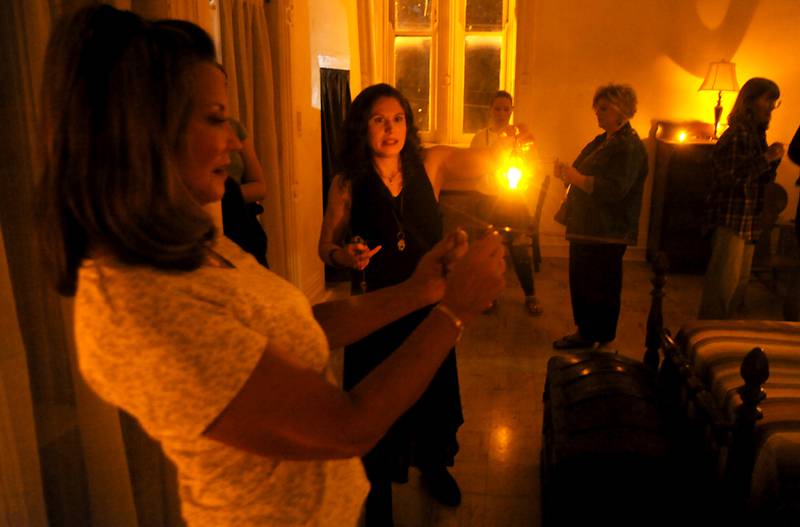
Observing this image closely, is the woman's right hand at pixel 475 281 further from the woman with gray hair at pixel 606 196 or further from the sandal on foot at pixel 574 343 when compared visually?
the sandal on foot at pixel 574 343

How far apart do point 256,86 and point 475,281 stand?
8.61ft

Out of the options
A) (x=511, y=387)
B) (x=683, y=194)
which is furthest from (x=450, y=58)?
(x=511, y=387)

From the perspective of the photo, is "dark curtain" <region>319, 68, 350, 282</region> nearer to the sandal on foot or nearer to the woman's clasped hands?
the sandal on foot

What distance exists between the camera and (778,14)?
556cm

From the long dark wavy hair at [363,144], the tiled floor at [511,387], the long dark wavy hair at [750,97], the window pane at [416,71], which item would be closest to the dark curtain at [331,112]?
the tiled floor at [511,387]

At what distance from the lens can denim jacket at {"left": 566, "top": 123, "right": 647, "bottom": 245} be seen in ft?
10.8

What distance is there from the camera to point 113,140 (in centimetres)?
76

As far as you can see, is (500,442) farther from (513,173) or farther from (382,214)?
(513,173)

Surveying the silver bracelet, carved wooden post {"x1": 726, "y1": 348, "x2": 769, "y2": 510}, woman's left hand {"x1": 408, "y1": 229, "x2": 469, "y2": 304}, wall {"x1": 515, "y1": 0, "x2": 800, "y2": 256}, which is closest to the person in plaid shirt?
wall {"x1": 515, "y1": 0, "x2": 800, "y2": 256}

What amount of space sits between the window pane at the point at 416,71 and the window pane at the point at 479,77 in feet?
1.40

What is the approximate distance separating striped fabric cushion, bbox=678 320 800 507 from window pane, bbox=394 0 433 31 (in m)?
5.19

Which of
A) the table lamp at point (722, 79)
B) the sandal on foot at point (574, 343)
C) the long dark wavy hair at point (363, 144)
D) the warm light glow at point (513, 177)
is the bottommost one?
the sandal on foot at point (574, 343)

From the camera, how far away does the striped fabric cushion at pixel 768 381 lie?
5.49 ft

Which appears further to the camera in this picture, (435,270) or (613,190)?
(613,190)
